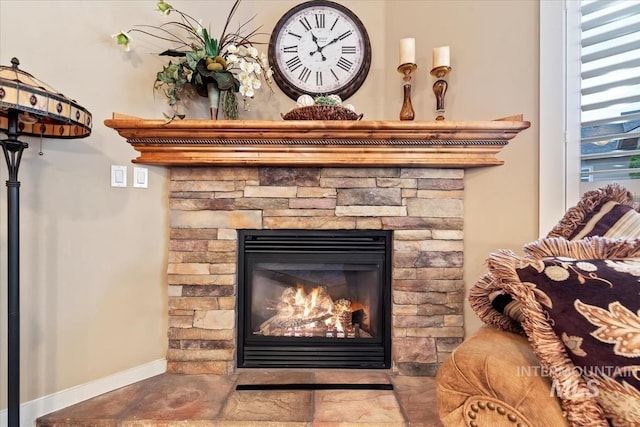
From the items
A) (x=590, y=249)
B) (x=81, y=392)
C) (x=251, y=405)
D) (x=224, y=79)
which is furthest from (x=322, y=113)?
(x=81, y=392)

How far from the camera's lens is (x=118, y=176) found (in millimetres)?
1485

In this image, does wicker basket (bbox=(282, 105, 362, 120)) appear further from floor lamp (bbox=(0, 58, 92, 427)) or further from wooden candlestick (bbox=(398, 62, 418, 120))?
floor lamp (bbox=(0, 58, 92, 427))

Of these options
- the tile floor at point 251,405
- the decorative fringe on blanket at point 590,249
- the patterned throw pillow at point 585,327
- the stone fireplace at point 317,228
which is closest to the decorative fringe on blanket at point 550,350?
the patterned throw pillow at point 585,327

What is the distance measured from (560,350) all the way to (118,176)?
1.75 meters

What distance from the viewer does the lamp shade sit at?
927 millimetres

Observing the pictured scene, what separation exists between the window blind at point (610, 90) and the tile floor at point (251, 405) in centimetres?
127

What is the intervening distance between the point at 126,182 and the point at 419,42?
170cm

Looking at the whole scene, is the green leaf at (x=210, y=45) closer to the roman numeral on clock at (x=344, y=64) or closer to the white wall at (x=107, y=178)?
the white wall at (x=107, y=178)

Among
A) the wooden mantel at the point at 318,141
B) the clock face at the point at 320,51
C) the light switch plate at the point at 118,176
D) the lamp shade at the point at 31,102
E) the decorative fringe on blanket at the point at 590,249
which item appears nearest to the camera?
the decorative fringe on blanket at the point at 590,249

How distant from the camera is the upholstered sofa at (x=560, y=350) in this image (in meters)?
0.64

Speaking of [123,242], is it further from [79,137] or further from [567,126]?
[567,126]

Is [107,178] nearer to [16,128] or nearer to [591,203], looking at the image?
[16,128]

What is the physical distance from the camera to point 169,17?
1613 millimetres

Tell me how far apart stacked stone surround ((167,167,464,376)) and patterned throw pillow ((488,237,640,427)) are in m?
0.82
